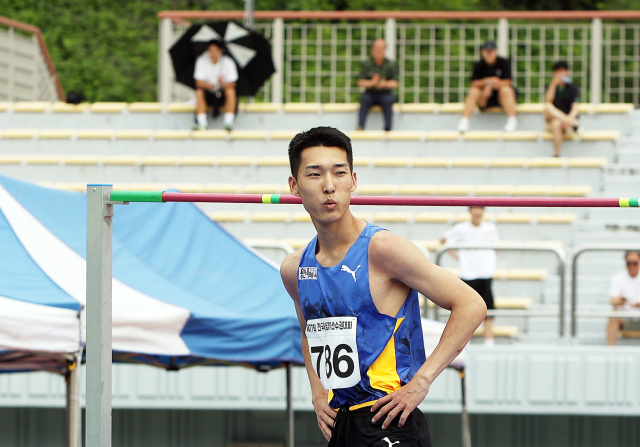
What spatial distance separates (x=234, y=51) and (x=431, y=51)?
3.11 meters

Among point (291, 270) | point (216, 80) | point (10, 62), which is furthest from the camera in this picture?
point (10, 62)

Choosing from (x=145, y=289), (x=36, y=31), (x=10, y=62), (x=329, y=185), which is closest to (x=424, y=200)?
(x=329, y=185)

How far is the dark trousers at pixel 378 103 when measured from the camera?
11492mm

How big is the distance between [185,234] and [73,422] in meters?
1.39

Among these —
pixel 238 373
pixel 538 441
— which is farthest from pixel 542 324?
pixel 238 373

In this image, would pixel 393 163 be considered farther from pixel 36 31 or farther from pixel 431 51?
pixel 36 31

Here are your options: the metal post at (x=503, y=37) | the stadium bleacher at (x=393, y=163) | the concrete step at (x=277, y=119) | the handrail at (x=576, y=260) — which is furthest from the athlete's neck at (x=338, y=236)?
the metal post at (x=503, y=37)

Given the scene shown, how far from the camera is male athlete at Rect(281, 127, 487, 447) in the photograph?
2803 mm

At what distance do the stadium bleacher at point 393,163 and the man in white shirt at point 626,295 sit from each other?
976 millimetres

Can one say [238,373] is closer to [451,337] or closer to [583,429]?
[583,429]

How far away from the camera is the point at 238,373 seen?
311 inches

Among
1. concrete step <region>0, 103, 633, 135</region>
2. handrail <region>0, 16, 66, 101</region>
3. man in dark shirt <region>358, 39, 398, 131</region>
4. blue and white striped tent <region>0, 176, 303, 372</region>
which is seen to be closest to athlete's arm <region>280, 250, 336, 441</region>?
blue and white striped tent <region>0, 176, 303, 372</region>

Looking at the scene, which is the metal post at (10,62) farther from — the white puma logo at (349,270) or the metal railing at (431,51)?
the white puma logo at (349,270)

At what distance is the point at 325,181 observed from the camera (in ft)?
9.30
